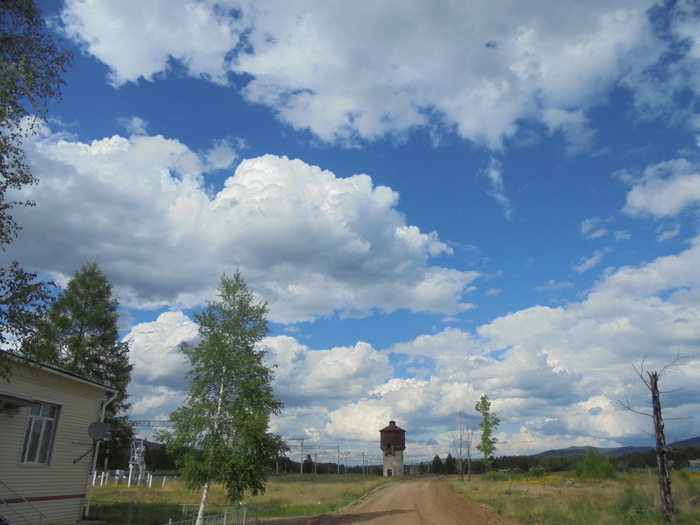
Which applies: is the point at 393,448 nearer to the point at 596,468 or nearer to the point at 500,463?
the point at 596,468

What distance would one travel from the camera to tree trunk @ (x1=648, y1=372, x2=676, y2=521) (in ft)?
50.4

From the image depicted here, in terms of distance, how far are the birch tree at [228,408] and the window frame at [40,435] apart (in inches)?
163

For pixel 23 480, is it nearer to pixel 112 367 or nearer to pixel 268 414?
pixel 268 414

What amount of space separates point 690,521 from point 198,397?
17509mm

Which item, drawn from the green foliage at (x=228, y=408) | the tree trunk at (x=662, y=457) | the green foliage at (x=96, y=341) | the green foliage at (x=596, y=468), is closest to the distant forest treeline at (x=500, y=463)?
the green foliage at (x=596, y=468)

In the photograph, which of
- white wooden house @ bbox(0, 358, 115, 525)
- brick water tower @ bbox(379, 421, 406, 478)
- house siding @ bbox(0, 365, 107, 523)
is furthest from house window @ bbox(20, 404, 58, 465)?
brick water tower @ bbox(379, 421, 406, 478)

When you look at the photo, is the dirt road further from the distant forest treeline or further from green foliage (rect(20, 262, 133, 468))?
the distant forest treeline

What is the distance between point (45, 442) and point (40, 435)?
41cm

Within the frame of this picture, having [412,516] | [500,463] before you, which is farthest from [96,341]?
[500,463]

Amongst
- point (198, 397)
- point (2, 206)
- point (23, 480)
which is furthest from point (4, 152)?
point (198, 397)

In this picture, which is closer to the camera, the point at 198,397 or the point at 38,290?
the point at 38,290

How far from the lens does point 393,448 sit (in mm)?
81000

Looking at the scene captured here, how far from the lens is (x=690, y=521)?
47.7 feet

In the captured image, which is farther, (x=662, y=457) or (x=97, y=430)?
(x=97, y=430)
